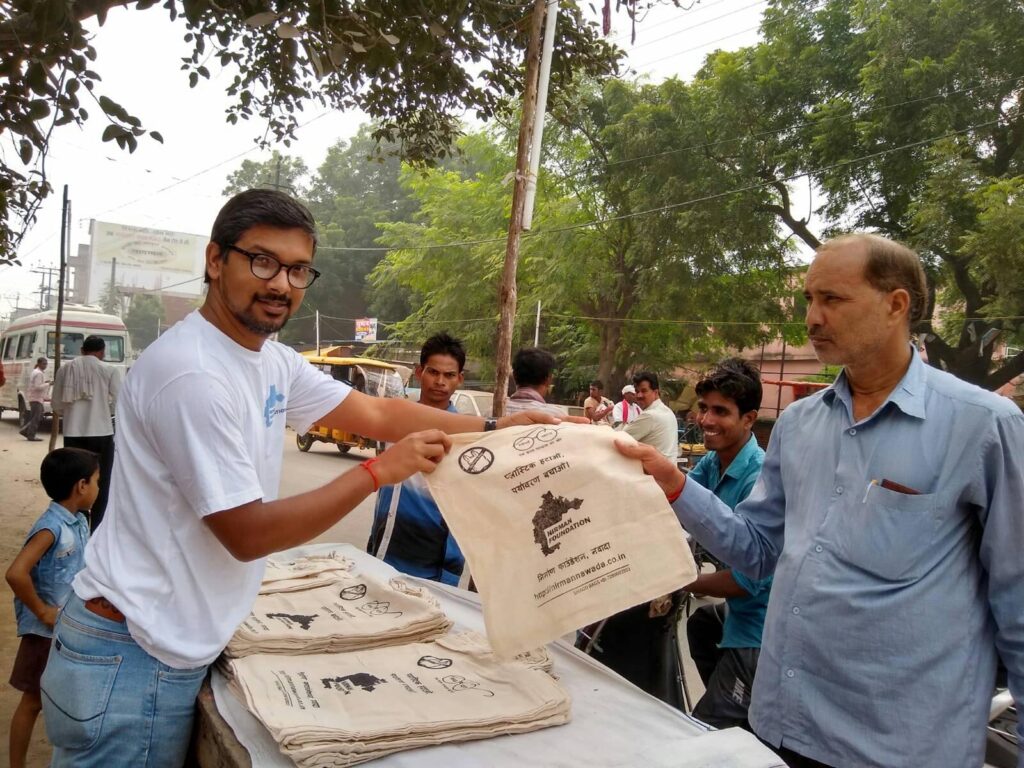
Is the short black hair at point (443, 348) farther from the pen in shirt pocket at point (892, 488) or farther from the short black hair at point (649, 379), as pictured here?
the short black hair at point (649, 379)

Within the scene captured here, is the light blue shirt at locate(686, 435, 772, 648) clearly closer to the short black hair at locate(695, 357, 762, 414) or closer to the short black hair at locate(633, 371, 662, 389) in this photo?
the short black hair at locate(695, 357, 762, 414)

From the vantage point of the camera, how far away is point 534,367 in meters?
4.59

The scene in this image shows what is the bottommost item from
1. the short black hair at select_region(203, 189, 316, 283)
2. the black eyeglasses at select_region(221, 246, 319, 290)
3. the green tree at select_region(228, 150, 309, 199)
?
the black eyeglasses at select_region(221, 246, 319, 290)

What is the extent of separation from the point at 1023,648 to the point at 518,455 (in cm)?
113

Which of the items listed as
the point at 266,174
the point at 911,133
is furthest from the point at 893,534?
the point at 266,174

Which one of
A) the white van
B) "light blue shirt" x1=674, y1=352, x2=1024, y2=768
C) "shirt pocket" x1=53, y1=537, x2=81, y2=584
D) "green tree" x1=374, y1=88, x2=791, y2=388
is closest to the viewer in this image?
"light blue shirt" x1=674, y1=352, x2=1024, y2=768

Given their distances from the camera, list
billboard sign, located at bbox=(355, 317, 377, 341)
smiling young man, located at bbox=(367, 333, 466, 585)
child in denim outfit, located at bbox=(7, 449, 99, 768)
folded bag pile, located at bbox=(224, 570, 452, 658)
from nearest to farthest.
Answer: folded bag pile, located at bbox=(224, 570, 452, 658), child in denim outfit, located at bbox=(7, 449, 99, 768), smiling young man, located at bbox=(367, 333, 466, 585), billboard sign, located at bbox=(355, 317, 377, 341)

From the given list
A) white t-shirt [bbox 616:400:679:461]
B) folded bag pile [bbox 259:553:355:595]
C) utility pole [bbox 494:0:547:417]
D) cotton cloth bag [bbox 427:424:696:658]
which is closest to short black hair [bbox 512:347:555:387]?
utility pole [bbox 494:0:547:417]

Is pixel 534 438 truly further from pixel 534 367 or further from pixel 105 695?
pixel 534 367

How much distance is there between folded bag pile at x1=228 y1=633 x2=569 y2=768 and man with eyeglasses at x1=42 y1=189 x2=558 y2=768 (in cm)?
19

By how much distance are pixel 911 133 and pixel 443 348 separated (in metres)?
15.3

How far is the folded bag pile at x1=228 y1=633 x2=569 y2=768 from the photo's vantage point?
1.44 meters

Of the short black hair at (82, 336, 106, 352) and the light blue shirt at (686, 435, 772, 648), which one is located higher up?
the short black hair at (82, 336, 106, 352)

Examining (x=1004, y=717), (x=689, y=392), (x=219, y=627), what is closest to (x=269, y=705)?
(x=219, y=627)
